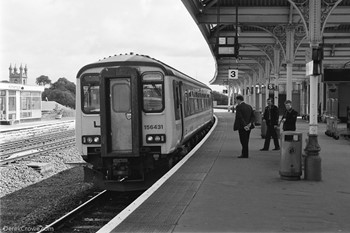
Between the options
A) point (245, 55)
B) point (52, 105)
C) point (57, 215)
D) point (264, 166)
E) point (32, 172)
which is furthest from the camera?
point (52, 105)

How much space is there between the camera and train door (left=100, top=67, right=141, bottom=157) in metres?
11.0

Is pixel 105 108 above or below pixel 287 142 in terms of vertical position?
above

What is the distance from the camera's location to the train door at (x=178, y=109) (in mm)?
12117

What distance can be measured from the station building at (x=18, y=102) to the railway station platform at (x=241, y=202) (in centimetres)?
3571

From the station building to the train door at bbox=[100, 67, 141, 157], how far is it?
34.8 m

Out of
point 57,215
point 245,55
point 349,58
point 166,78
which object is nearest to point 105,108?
point 166,78

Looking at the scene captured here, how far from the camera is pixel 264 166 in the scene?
1191 cm

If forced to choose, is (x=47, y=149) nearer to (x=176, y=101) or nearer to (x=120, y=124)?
(x=176, y=101)

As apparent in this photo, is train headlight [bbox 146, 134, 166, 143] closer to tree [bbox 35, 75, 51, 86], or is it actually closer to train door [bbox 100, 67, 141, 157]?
train door [bbox 100, 67, 141, 157]

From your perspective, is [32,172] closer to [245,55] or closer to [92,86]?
[92,86]

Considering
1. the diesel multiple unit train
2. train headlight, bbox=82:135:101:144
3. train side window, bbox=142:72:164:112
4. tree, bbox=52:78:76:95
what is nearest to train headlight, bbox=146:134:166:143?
the diesel multiple unit train

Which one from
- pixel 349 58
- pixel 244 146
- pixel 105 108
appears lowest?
pixel 244 146

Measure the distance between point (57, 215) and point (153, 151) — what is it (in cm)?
260

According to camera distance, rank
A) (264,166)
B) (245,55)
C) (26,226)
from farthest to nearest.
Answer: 1. (245,55)
2. (264,166)
3. (26,226)
